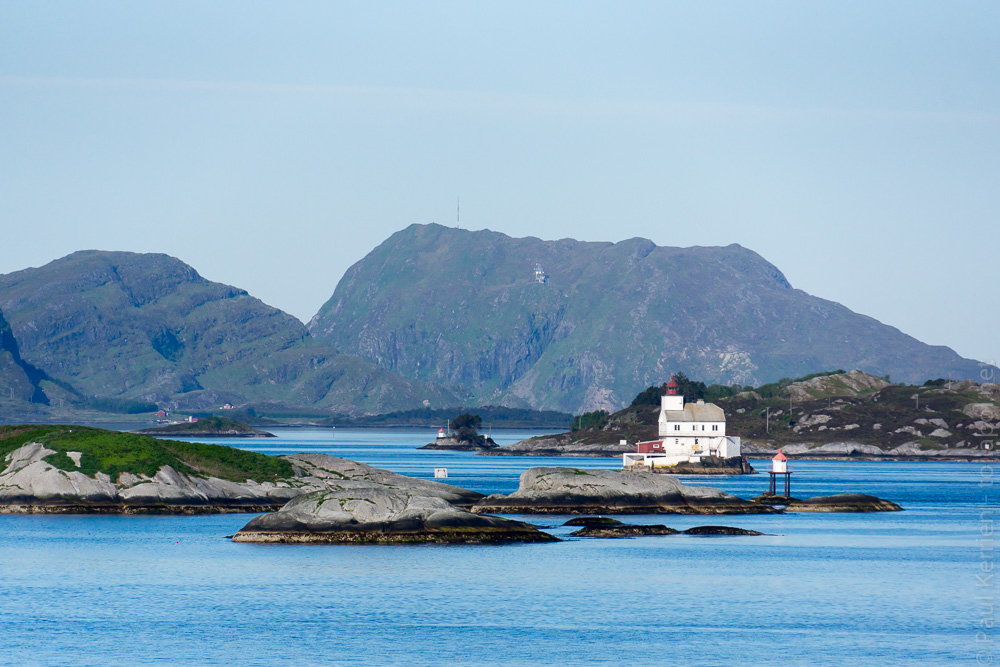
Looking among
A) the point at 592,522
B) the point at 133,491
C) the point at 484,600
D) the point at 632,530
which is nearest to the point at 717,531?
the point at 632,530

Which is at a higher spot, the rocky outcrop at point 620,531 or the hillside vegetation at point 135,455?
the hillside vegetation at point 135,455

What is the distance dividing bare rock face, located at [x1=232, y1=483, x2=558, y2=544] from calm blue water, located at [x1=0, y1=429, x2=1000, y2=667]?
1.95 metres

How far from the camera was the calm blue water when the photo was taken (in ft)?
170

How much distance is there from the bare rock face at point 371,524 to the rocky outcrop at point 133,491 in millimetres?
16052

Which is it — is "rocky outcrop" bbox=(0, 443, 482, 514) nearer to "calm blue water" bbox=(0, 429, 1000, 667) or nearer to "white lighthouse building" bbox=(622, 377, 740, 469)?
"calm blue water" bbox=(0, 429, 1000, 667)

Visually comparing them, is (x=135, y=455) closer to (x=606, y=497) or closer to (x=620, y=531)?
(x=606, y=497)

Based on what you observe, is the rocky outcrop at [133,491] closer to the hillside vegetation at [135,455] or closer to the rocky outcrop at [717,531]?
the hillside vegetation at [135,455]

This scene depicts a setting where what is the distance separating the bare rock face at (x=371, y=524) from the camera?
86812mm

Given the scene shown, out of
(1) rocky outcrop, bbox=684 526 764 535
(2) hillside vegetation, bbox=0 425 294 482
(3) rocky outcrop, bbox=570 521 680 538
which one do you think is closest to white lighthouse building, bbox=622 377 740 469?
(2) hillside vegetation, bbox=0 425 294 482

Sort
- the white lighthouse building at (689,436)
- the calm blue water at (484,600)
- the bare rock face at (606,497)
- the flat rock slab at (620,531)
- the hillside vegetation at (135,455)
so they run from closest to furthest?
the calm blue water at (484,600) → the flat rock slab at (620,531) → the hillside vegetation at (135,455) → the bare rock face at (606,497) → the white lighthouse building at (689,436)

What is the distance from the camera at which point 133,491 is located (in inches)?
4232

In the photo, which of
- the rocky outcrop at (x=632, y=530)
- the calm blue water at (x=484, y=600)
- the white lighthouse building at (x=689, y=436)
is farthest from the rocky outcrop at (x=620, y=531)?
the white lighthouse building at (x=689, y=436)

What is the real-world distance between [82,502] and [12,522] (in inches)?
289

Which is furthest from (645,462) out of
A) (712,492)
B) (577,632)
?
(577,632)
